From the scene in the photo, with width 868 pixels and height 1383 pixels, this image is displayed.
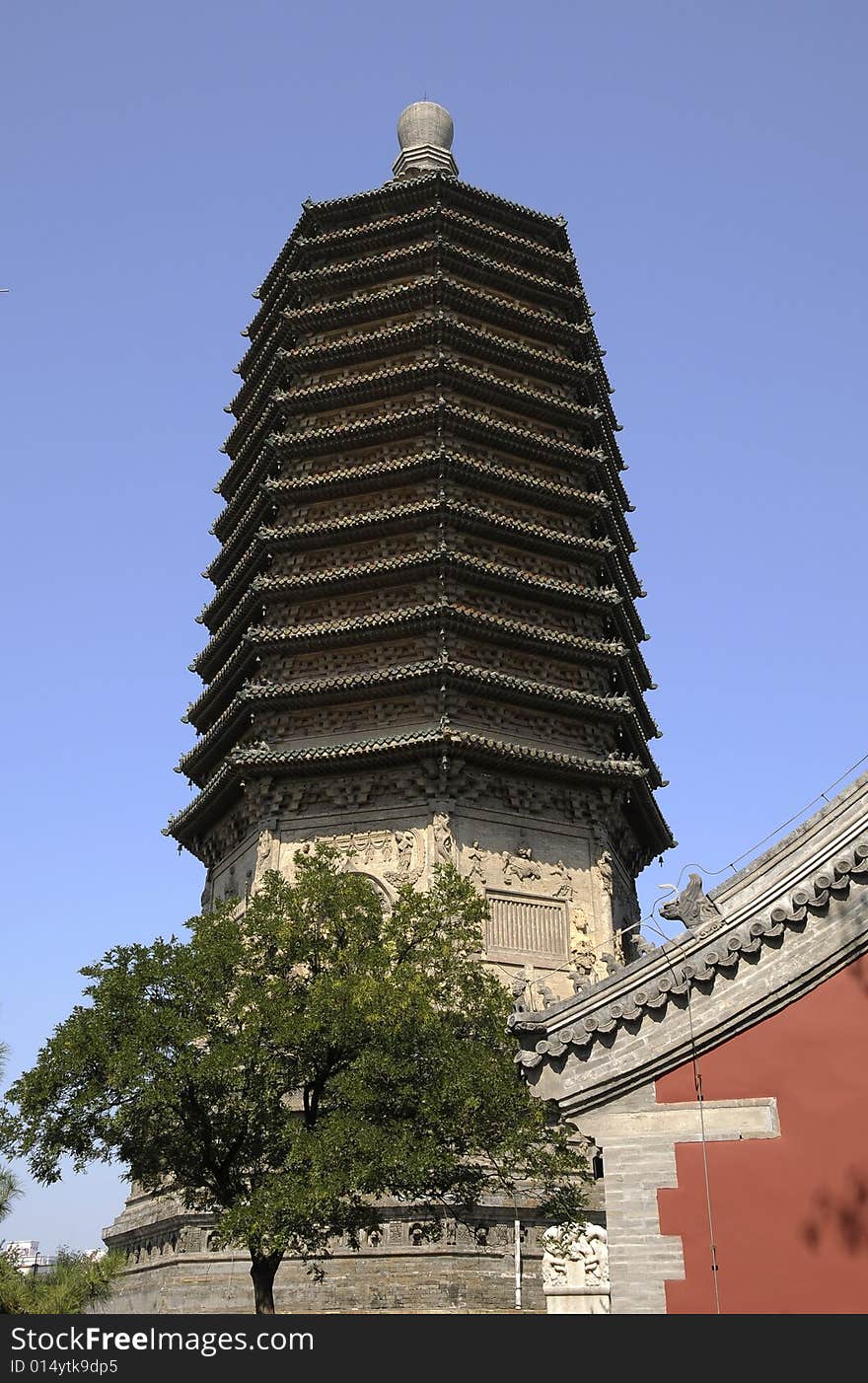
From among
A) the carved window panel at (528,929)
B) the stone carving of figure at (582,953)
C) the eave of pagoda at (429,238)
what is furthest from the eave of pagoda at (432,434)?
the stone carving of figure at (582,953)

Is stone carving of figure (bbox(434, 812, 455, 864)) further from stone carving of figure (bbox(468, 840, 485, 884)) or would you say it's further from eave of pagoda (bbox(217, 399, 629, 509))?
eave of pagoda (bbox(217, 399, 629, 509))

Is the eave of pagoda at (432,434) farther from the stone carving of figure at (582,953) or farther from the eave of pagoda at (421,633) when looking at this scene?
the stone carving of figure at (582,953)

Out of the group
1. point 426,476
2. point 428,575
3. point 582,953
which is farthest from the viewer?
point 426,476

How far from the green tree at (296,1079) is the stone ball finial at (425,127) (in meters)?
26.2

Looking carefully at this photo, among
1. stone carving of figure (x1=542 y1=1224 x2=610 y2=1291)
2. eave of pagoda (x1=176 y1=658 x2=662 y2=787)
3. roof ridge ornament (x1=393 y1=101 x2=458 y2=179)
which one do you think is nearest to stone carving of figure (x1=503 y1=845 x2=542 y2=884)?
eave of pagoda (x1=176 y1=658 x2=662 y2=787)

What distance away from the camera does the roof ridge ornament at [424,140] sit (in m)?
32.5

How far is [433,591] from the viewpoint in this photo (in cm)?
2245

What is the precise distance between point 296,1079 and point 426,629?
10.5 metres

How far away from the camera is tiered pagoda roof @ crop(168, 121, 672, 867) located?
21.6 metres

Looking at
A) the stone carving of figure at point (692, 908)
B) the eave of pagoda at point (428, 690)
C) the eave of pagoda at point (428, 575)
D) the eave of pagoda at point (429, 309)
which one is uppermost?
the eave of pagoda at point (429, 309)

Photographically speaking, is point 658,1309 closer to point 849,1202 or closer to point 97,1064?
point 849,1202

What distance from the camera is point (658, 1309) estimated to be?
7.63 metres

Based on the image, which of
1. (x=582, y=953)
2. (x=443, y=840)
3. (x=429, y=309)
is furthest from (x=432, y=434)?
(x=582, y=953)

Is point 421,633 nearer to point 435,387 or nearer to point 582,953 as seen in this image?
point 435,387
